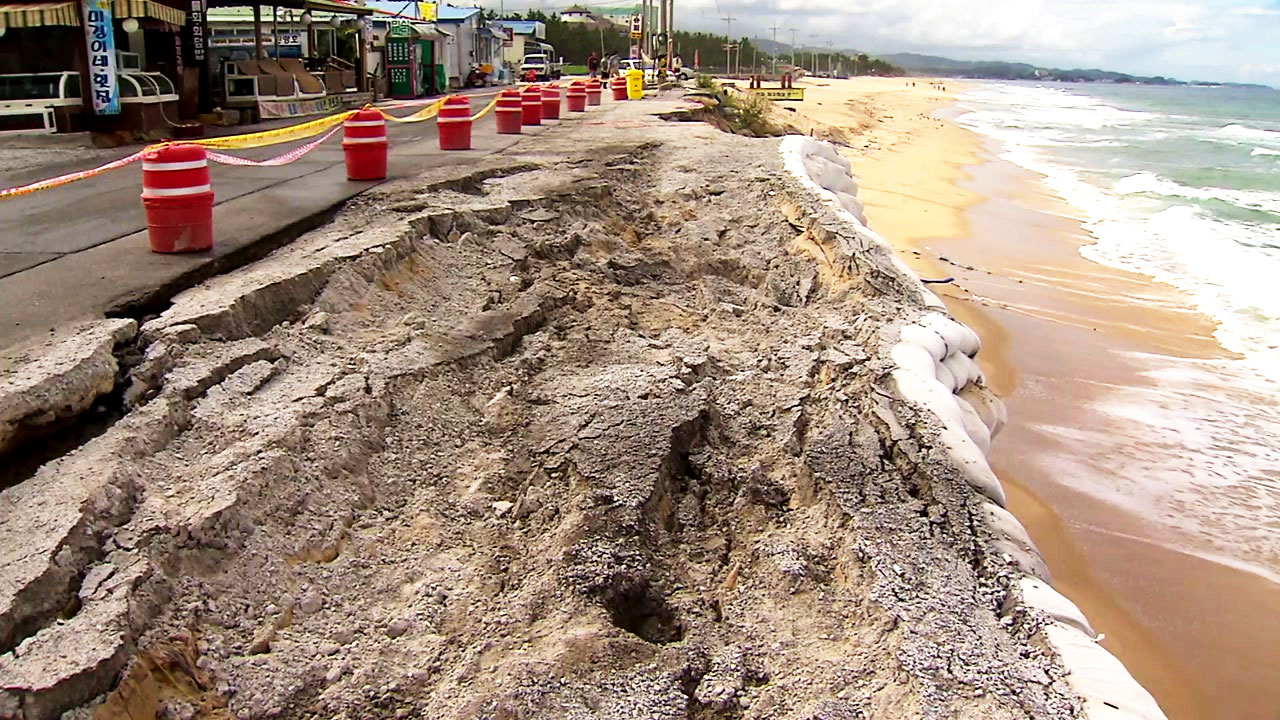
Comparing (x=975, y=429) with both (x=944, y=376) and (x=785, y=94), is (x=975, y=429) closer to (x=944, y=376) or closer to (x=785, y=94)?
(x=944, y=376)

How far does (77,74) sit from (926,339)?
13.3 meters

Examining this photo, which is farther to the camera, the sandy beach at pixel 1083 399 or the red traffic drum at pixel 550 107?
the red traffic drum at pixel 550 107

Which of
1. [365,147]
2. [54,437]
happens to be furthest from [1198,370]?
[54,437]

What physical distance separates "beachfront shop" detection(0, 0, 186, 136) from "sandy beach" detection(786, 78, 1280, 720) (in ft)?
37.1

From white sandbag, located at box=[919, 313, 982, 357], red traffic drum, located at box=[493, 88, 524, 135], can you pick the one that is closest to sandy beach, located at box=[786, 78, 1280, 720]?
white sandbag, located at box=[919, 313, 982, 357]

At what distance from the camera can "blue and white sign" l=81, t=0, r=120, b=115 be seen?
1257 centimetres

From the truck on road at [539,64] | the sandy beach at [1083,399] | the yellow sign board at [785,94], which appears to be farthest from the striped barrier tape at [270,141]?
the truck on road at [539,64]

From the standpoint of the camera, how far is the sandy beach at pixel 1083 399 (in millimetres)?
4676

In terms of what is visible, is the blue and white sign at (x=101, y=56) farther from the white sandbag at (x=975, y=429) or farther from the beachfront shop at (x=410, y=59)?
the beachfront shop at (x=410, y=59)

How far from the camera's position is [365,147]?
8273mm

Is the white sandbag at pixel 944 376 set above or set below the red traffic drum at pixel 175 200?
below

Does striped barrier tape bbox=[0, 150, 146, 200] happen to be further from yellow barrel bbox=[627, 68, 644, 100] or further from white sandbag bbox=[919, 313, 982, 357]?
yellow barrel bbox=[627, 68, 644, 100]

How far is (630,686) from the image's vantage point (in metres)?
2.76

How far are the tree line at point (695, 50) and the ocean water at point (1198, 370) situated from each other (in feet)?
100.0
